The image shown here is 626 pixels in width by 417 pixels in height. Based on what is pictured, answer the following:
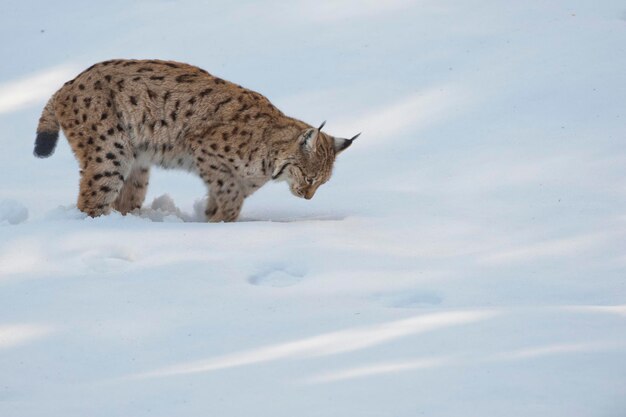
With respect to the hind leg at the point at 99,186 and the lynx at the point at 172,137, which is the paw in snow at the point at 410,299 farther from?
the hind leg at the point at 99,186

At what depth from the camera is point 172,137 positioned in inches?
366

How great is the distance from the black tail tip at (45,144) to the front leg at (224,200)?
117cm

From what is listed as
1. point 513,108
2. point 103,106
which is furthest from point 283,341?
point 513,108

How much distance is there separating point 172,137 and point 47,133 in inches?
35.3

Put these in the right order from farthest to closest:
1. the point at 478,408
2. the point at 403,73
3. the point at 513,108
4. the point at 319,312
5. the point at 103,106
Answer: the point at 403,73, the point at 513,108, the point at 103,106, the point at 319,312, the point at 478,408

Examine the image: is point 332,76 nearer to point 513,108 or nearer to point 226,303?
point 513,108

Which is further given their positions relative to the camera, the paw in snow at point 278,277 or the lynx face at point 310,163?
the lynx face at point 310,163

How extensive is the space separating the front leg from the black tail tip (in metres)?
1.17

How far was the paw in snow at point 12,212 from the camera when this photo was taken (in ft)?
28.6

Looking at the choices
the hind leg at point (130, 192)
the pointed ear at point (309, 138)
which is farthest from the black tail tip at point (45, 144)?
the pointed ear at point (309, 138)

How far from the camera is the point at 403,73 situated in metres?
12.5

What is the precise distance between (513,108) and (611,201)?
2.24 meters

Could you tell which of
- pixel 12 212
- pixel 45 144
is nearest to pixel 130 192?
pixel 45 144

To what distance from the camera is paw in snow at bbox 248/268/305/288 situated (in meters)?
7.45
